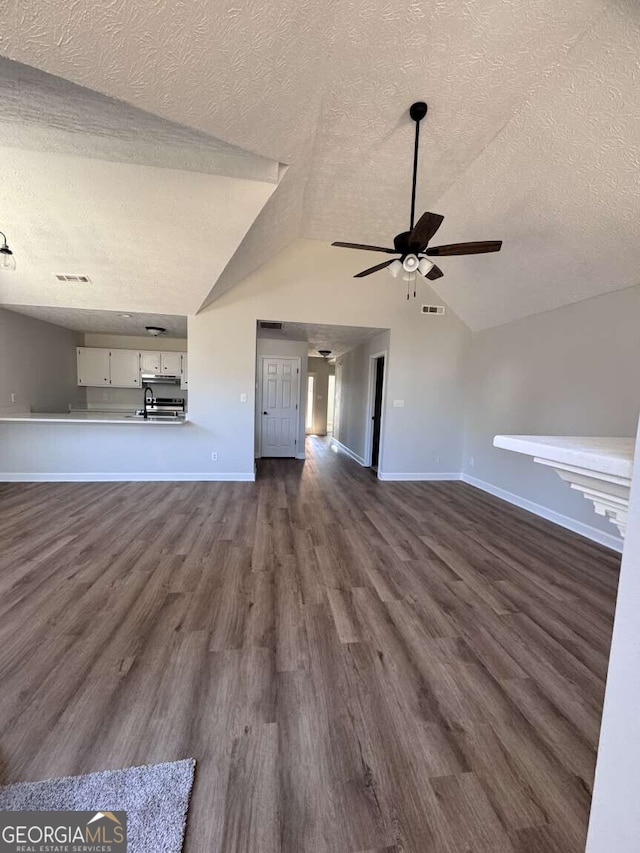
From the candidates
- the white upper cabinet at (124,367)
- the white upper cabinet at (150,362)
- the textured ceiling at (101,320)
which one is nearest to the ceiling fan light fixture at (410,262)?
the textured ceiling at (101,320)

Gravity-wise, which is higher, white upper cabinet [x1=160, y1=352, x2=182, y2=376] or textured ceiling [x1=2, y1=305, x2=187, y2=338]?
textured ceiling [x1=2, y1=305, x2=187, y2=338]

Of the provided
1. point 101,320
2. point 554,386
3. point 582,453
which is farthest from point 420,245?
point 101,320

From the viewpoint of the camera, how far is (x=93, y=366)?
659 centimetres

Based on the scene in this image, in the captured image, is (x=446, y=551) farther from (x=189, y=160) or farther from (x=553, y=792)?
(x=189, y=160)

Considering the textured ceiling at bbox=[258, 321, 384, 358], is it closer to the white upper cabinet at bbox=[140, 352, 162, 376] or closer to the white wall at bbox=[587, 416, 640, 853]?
the white upper cabinet at bbox=[140, 352, 162, 376]

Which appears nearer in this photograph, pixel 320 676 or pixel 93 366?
pixel 320 676

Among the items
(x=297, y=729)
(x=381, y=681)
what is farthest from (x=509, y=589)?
(x=297, y=729)

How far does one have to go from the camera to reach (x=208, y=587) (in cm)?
244

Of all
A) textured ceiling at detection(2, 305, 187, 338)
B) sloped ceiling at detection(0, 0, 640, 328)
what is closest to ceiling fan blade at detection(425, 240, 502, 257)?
sloped ceiling at detection(0, 0, 640, 328)

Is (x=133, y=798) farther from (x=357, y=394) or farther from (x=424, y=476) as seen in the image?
(x=357, y=394)

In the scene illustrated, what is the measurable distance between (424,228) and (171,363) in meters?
5.60

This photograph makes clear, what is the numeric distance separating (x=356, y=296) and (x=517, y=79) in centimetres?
303

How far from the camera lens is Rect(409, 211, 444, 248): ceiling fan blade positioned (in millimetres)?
2373

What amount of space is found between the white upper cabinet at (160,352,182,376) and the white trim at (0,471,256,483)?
2420 mm
